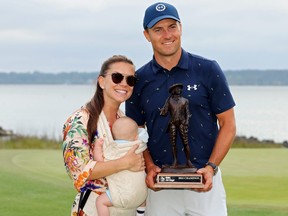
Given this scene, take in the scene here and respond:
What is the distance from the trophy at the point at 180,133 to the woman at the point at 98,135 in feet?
0.63

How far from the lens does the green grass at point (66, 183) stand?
8.53 meters

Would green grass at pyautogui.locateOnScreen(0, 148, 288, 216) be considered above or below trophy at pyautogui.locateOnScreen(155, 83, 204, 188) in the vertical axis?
below

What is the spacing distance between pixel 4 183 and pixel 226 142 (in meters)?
6.05

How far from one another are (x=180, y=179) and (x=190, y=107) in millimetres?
531

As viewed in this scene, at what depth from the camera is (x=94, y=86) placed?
4898mm

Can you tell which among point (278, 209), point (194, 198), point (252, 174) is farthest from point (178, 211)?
point (252, 174)

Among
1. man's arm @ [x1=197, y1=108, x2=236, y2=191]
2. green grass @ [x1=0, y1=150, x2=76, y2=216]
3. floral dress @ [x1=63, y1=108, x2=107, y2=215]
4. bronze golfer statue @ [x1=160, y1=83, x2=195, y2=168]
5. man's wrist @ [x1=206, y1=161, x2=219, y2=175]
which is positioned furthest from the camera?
green grass @ [x1=0, y1=150, x2=76, y2=216]

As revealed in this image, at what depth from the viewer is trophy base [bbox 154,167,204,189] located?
473 centimetres

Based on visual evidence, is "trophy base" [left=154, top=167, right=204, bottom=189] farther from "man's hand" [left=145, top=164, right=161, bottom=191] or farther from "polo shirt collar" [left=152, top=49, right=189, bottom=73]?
"polo shirt collar" [left=152, top=49, right=189, bottom=73]

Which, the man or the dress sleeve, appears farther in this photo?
the man

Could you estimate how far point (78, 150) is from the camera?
455cm

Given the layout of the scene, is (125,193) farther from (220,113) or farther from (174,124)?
(220,113)

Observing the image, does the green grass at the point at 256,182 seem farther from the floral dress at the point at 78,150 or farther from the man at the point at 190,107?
the floral dress at the point at 78,150

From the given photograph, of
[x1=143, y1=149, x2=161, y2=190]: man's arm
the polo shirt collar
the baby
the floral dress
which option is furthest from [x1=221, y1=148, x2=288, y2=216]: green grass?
the floral dress
